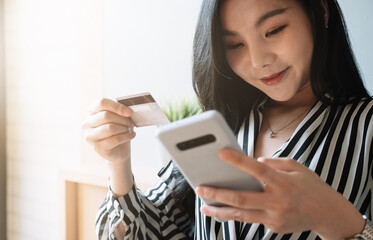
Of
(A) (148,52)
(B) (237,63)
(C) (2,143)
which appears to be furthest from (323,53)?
(C) (2,143)

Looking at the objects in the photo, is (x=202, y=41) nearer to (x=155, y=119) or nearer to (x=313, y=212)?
(x=155, y=119)

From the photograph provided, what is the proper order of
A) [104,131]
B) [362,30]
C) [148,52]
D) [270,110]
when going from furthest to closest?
[148,52]
[362,30]
[270,110]
[104,131]

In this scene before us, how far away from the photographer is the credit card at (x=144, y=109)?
997 mm

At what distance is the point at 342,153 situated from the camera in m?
0.91

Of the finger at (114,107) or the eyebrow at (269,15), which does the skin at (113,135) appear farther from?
the eyebrow at (269,15)

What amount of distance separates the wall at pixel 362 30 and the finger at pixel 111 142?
0.82 m

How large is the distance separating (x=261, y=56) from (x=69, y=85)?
1.69 metres

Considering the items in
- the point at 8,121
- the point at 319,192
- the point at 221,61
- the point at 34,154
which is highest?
the point at 221,61

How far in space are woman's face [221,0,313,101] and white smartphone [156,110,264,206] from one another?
0.38 metres

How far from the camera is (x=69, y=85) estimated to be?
2.41m

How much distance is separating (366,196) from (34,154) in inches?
86.7

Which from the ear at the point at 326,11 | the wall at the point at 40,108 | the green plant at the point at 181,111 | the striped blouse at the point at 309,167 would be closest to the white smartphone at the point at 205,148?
the striped blouse at the point at 309,167

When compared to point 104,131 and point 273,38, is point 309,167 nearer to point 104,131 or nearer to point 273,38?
point 273,38

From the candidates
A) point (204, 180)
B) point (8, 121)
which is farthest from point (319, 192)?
point (8, 121)
